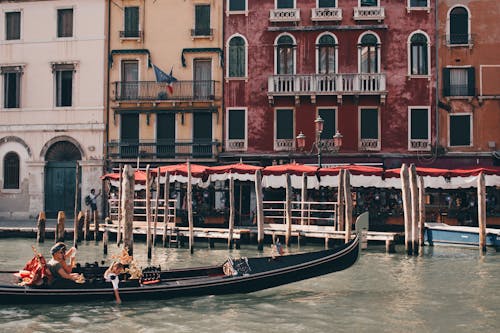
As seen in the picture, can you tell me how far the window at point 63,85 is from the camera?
29.0 m

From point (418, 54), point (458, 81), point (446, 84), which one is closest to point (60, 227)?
point (418, 54)

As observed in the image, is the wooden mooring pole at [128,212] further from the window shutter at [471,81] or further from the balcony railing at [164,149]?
the window shutter at [471,81]

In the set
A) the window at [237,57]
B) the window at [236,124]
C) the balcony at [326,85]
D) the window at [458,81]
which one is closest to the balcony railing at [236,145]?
the window at [236,124]

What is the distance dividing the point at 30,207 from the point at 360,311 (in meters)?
20.4

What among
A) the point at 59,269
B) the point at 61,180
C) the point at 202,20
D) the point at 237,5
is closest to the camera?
the point at 59,269

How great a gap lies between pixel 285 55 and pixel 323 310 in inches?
678

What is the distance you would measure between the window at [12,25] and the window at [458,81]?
60.3 feet

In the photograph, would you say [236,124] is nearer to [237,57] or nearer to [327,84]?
[237,57]

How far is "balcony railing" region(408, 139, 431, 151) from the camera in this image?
26594 mm

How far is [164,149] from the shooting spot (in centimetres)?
2794

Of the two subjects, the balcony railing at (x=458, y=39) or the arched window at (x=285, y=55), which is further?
the arched window at (x=285, y=55)

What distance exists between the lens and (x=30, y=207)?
28750 millimetres

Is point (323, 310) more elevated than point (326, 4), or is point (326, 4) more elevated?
point (326, 4)

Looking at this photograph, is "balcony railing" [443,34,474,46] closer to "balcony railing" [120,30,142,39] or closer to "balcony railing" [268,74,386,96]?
"balcony railing" [268,74,386,96]
